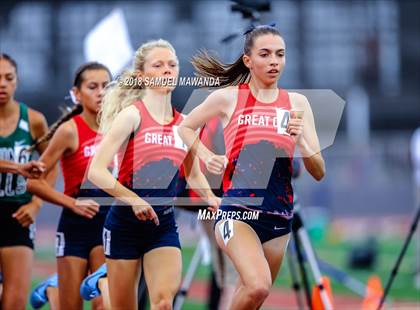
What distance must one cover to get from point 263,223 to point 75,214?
6.00 feet

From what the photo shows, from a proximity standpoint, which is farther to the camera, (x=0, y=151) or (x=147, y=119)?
(x=0, y=151)

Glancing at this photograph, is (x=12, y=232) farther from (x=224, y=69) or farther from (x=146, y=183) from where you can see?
(x=224, y=69)

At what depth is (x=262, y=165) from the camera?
19.8 feet

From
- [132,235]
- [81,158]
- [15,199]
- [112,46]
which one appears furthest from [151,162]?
[112,46]

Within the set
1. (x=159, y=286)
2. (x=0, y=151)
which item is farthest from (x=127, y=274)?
(x=0, y=151)

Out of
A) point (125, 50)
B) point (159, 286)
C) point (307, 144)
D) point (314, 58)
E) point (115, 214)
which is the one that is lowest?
point (159, 286)

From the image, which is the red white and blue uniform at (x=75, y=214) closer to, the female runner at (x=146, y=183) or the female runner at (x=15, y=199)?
the female runner at (x=15, y=199)

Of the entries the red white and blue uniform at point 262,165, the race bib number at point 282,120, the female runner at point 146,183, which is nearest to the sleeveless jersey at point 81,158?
the female runner at point 146,183

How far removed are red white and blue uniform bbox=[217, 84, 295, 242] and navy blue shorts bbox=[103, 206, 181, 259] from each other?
1.32ft

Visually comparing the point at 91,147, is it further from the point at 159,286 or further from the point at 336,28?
the point at 336,28

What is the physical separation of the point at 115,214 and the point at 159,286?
56cm

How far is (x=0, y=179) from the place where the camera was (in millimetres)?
7746

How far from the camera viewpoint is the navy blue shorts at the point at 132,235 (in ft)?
20.1

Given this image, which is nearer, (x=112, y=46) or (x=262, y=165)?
(x=262, y=165)
